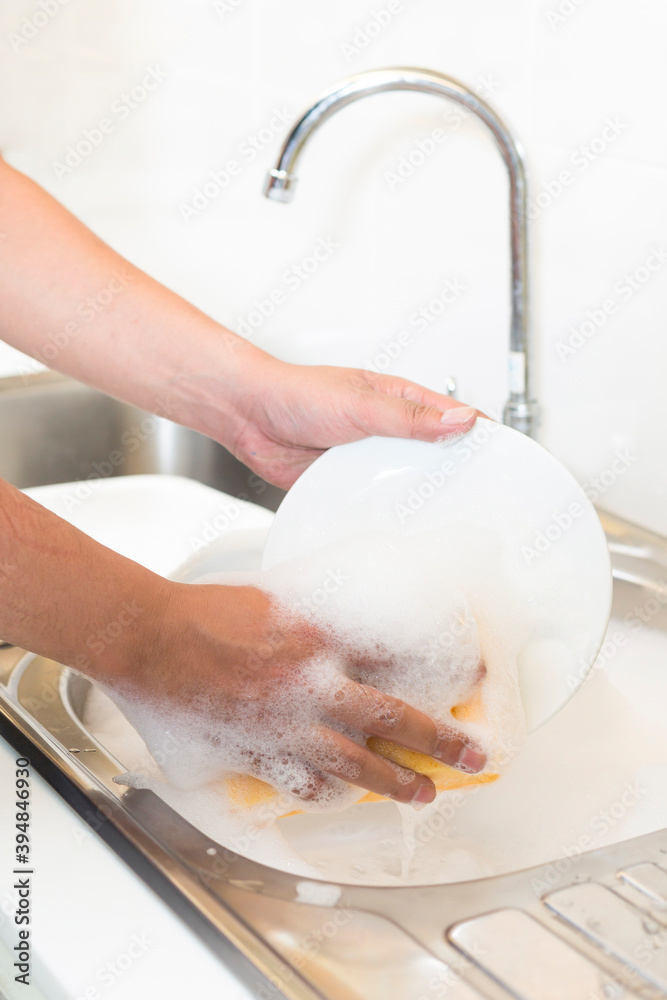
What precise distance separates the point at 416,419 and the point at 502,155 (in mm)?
307

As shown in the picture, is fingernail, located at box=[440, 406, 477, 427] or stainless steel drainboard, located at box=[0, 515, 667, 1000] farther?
fingernail, located at box=[440, 406, 477, 427]

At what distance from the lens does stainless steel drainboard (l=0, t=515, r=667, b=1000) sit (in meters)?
0.46

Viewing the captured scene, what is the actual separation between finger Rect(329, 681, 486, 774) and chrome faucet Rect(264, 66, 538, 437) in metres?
0.44

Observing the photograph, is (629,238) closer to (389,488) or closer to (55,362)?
(389,488)

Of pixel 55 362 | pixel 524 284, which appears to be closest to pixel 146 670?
pixel 55 362

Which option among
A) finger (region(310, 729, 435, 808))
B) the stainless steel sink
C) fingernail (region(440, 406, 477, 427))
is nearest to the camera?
finger (region(310, 729, 435, 808))

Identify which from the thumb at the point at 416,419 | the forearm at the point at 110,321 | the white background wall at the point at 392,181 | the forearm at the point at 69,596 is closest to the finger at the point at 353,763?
the forearm at the point at 69,596

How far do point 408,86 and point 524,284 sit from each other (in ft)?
0.64

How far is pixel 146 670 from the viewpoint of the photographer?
0.56 metres

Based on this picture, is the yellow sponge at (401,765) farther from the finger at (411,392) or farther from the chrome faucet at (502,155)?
the chrome faucet at (502,155)

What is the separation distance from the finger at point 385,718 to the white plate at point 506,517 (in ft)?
0.31

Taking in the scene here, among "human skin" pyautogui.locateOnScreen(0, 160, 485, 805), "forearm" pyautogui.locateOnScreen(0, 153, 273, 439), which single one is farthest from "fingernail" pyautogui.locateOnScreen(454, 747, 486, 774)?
"forearm" pyautogui.locateOnScreen(0, 153, 273, 439)

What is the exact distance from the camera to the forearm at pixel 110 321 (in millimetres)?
853

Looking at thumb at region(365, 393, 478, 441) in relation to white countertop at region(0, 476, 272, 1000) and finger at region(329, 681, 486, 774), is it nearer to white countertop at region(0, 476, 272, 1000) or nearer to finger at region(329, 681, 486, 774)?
finger at region(329, 681, 486, 774)
